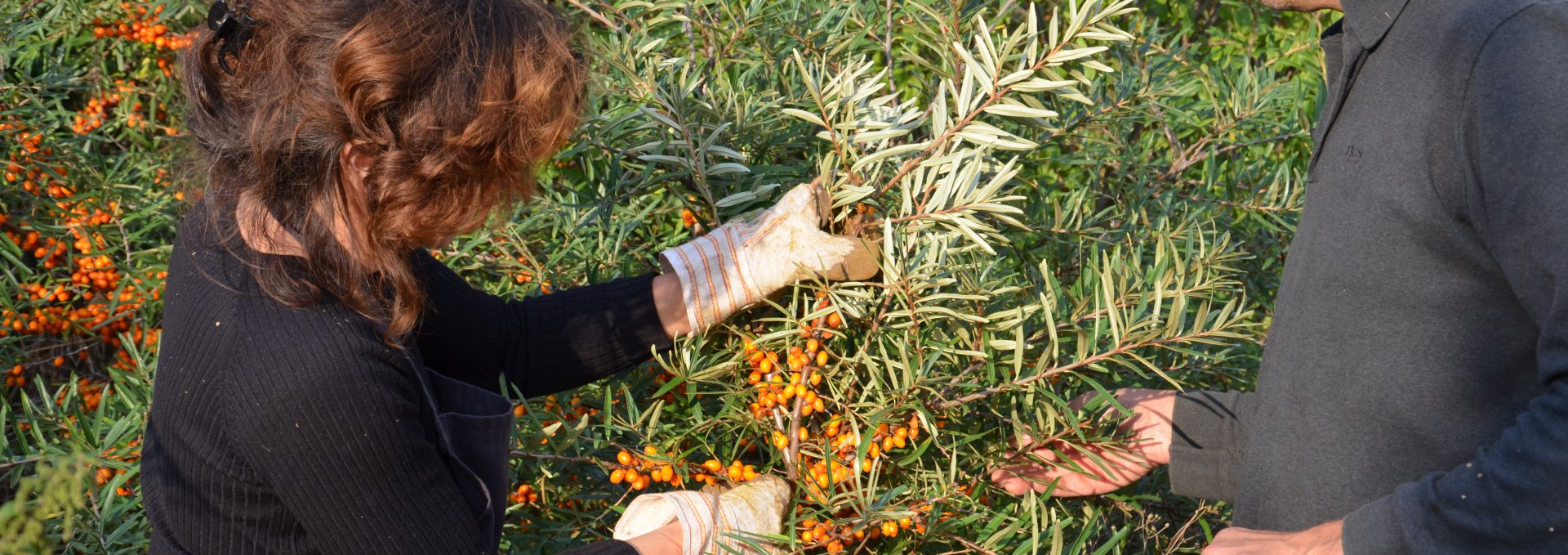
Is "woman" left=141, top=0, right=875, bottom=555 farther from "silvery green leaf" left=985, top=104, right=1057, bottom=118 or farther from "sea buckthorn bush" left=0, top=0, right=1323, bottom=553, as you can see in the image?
"silvery green leaf" left=985, top=104, right=1057, bottom=118

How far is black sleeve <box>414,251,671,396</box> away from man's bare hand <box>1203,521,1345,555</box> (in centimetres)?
80

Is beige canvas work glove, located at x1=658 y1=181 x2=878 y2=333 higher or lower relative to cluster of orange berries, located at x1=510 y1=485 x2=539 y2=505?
higher

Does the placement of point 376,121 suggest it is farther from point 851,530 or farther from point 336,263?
point 851,530

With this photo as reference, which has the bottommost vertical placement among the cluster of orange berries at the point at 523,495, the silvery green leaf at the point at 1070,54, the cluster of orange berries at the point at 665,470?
the cluster of orange berries at the point at 523,495

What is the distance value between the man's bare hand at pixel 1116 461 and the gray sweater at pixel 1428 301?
23 cm

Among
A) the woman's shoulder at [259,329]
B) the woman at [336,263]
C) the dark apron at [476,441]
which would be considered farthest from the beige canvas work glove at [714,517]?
the woman's shoulder at [259,329]

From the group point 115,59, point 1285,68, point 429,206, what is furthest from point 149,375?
point 1285,68

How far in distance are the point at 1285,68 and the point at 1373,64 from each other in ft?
6.67

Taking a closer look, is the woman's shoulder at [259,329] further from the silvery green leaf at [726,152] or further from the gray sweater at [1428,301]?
the gray sweater at [1428,301]

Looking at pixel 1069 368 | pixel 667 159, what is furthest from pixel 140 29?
pixel 1069 368

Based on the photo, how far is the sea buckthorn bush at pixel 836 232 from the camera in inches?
57.2

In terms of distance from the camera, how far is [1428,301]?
1125mm

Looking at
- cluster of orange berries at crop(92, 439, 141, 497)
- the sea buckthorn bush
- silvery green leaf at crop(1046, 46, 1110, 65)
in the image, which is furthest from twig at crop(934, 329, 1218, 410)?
cluster of orange berries at crop(92, 439, 141, 497)

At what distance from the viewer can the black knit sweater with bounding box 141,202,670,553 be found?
1.15 m
